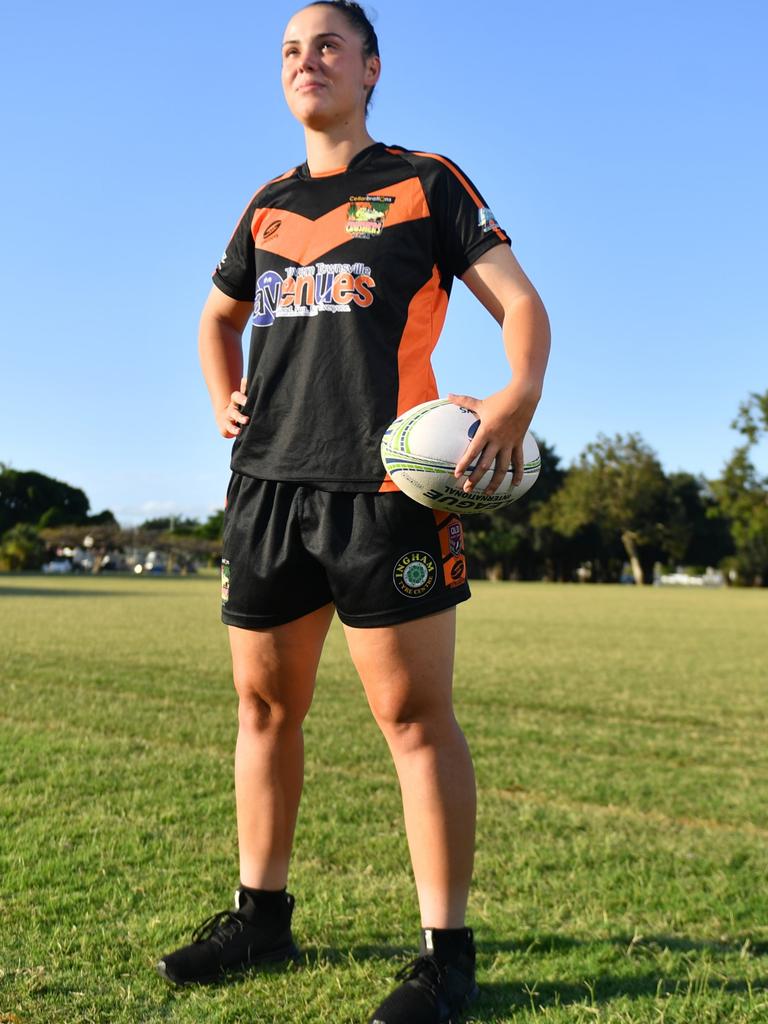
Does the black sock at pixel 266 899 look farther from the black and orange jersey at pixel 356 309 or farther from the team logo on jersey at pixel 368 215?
the team logo on jersey at pixel 368 215

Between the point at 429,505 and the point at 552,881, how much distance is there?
197 centimetres

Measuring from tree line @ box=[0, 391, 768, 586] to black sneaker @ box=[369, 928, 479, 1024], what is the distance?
6446cm

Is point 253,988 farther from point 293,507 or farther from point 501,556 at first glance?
point 501,556

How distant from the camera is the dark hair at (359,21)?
269cm

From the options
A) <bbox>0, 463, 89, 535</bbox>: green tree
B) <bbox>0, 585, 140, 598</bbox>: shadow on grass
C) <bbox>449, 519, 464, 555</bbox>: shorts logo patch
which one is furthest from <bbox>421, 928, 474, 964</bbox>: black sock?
<bbox>0, 463, 89, 535</bbox>: green tree

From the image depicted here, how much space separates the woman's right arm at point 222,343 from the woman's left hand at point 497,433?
0.89 m

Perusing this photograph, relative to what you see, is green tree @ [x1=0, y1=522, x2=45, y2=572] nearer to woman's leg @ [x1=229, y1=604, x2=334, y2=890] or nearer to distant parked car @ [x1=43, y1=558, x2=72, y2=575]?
distant parked car @ [x1=43, y1=558, x2=72, y2=575]

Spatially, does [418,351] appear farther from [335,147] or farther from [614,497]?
[614,497]

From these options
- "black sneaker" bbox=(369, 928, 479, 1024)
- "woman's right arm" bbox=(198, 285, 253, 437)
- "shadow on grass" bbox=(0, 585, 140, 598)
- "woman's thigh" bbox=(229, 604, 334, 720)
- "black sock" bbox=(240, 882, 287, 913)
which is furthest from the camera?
"shadow on grass" bbox=(0, 585, 140, 598)

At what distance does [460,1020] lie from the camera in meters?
2.42

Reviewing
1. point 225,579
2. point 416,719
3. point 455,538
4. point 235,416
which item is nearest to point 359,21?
point 235,416

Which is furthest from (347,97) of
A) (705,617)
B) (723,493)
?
(723,493)

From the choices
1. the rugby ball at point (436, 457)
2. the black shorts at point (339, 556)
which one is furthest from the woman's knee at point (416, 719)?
the rugby ball at point (436, 457)

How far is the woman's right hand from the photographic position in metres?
2.71
